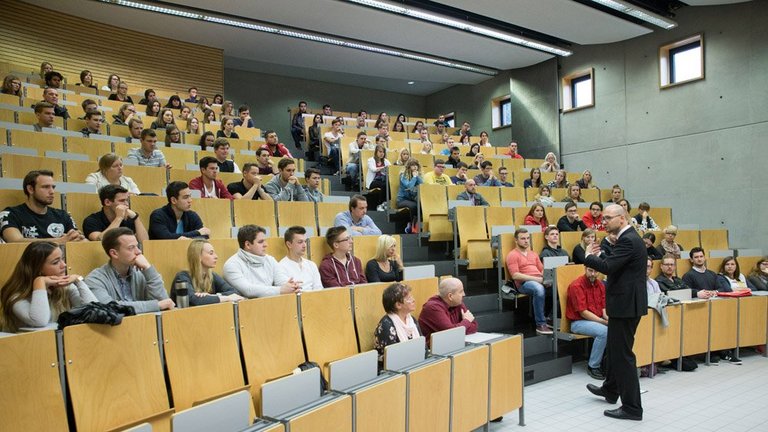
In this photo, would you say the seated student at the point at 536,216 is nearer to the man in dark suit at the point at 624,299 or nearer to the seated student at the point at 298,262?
the man in dark suit at the point at 624,299

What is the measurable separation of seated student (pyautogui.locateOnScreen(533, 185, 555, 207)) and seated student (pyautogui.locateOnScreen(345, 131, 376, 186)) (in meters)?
2.10

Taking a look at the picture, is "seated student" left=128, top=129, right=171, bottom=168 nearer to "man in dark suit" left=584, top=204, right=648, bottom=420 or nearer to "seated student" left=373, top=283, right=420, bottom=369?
"seated student" left=373, top=283, right=420, bottom=369

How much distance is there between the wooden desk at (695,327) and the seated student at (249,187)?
338 centimetres

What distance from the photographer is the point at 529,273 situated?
4.15m

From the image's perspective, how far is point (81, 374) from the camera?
1.76 meters

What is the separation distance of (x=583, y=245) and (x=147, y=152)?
3.78m

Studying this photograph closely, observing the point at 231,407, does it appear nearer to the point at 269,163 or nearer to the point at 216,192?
the point at 216,192

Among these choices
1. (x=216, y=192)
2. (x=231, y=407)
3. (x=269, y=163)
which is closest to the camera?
(x=231, y=407)

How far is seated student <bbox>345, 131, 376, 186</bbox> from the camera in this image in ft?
20.5

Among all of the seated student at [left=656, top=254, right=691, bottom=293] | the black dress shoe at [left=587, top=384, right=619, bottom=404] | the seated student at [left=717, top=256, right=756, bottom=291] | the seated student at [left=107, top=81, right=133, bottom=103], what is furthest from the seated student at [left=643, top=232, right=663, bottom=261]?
the seated student at [left=107, top=81, right=133, bottom=103]

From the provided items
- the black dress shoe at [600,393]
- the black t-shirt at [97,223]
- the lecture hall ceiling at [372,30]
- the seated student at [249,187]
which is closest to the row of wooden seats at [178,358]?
the black dress shoe at [600,393]

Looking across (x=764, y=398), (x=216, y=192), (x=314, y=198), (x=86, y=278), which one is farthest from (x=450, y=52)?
(x=86, y=278)

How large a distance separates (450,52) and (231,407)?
8.27 metres

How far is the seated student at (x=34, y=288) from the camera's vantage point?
1.95 meters
